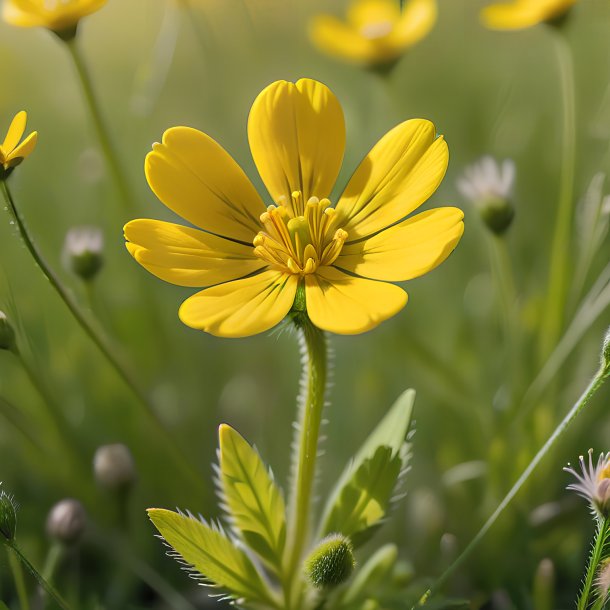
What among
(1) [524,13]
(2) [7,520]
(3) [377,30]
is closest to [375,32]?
(3) [377,30]

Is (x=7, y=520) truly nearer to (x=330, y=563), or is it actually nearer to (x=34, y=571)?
(x=34, y=571)

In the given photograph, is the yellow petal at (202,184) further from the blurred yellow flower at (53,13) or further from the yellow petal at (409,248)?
the blurred yellow flower at (53,13)

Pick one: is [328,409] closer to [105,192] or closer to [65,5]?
[105,192]

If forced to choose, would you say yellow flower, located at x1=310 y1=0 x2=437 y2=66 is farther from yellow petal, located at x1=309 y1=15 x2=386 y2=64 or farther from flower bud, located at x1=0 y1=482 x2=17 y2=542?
flower bud, located at x1=0 y1=482 x2=17 y2=542

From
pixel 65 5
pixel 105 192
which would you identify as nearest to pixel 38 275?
pixel 105 192

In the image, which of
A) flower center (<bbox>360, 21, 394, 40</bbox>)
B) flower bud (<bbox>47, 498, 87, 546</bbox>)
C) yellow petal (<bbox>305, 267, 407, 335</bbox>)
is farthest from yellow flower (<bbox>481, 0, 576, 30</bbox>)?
flower bud (<bbox>47, 498, 87, 546</bbox>)

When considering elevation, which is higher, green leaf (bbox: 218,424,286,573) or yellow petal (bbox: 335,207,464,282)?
yellow petal (bbox: 335,207,464,282)

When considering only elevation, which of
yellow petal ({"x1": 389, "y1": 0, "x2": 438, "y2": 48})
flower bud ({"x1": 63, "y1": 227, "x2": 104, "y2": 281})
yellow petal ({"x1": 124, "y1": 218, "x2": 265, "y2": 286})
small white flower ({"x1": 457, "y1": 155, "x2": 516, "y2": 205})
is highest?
yellow petal ({"x1": 389, "y1": 0, "x2": 438, "y2": 48})
